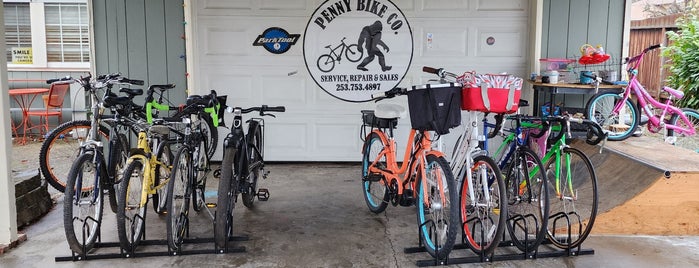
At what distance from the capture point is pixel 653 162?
4.48 meters

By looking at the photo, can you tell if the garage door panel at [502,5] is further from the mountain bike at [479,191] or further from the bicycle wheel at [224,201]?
the bicycle wheel at [224,201]

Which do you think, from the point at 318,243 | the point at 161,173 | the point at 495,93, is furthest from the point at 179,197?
the point at 495,93

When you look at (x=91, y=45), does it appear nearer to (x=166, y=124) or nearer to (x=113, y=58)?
(x=113, y=58)

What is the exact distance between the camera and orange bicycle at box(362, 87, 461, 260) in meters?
3.61

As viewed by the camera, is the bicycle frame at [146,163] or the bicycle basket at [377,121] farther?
the bicycle basket at [377,121]

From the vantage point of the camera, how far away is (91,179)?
3.84m

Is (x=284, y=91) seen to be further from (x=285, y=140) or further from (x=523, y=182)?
(x=523, y=182)

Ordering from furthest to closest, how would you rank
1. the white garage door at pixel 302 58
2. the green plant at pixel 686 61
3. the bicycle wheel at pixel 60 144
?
the green plant at pixel 686 61 < the white garage door at pixel 302 58 < the bicycle wheel at pixel 60 144

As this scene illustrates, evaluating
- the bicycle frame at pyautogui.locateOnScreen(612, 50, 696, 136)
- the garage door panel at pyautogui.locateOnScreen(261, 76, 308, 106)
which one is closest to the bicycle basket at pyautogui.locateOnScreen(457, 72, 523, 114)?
the bicycle frame at pyautogui.locateOnScreen(612, 50, 696, 136)

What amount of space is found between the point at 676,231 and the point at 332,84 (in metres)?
3.54

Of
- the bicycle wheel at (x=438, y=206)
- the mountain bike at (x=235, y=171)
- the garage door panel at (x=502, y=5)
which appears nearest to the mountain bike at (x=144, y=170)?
the mountain bike at (x=235, y=171)

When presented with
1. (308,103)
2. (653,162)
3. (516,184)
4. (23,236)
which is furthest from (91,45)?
(653,162)

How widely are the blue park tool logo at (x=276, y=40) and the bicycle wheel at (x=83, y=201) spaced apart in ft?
9.32

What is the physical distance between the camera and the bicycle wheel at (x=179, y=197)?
369 cm
